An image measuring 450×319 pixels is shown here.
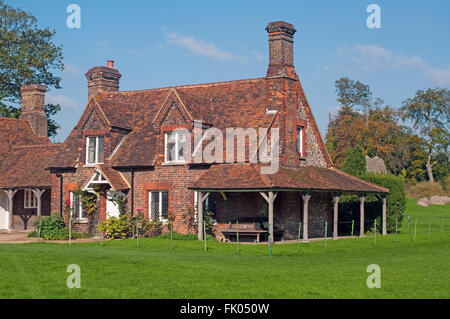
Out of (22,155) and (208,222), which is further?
(22,155)

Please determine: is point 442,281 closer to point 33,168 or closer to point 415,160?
point 33,168

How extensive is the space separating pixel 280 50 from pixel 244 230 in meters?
9.26

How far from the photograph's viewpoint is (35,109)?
149ft

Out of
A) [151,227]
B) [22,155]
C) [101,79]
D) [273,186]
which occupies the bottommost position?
[151,227]

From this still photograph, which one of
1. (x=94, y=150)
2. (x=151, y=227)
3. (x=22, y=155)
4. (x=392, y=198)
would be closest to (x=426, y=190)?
(x=392, y=198)

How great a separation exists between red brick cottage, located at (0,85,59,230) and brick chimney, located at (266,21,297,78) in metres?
14.3

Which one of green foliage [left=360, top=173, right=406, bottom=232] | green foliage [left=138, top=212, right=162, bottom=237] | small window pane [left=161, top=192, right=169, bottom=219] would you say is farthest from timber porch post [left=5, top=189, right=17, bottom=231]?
green foliage [left=360, top=173, right=406, bottom=232]

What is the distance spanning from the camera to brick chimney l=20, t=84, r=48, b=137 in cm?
4519

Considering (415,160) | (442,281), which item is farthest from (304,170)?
(415,160)

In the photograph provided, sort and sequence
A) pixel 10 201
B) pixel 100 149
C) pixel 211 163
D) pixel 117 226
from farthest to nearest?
1. pixel 10 201
2. pixel 100 149
3. pixel 117 226
4. pixel 211 163

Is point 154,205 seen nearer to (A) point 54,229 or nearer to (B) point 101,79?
(A) point 54,229

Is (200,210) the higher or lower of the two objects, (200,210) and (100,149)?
the lower

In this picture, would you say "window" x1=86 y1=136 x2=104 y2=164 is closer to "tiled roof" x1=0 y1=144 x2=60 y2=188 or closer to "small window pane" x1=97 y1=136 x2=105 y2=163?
"small window pane" x1=97 y1=136 x2=105 y2=163
